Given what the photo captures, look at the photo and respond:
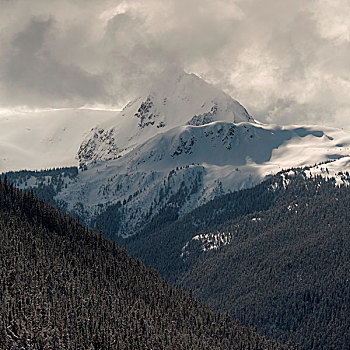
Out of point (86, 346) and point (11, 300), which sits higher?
point (11, 300)

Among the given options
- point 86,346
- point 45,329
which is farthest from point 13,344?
point 86,346

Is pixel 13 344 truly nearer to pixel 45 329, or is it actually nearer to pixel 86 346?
pixel 45 329

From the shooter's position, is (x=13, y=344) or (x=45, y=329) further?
(x=45, y=329)

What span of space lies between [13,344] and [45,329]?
1288 cm

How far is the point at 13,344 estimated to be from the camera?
17800cm

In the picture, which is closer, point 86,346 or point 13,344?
point 13,344

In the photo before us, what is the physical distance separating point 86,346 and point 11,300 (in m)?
24.4

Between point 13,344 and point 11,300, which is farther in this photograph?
point 11,300

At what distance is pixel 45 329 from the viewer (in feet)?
621

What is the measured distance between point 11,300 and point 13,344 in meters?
22.4

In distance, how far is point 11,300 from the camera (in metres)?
198

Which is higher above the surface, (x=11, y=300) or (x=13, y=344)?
(x=11, y=300)
